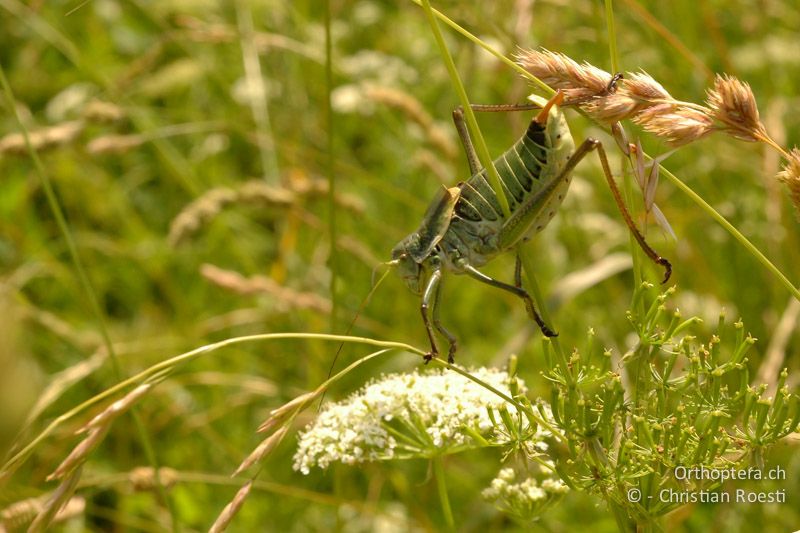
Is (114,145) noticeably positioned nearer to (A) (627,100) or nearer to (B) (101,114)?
(B) (101,114)

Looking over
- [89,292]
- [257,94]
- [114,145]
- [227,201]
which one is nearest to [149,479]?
[89,292]

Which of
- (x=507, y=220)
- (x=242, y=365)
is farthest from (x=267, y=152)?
(x=507, y=220)

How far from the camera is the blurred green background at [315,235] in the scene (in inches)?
116

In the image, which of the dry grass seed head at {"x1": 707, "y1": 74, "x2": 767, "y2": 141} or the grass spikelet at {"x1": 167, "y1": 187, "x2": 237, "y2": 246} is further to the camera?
the grass spikelet at {"x1": 167, "y1": 187, "x2": 237, "y2": 246}

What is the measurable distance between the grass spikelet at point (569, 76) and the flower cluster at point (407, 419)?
0.51 m

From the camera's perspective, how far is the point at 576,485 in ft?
4.34

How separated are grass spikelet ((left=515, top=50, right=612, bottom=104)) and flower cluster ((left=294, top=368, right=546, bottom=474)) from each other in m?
0.51

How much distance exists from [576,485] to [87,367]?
171cm

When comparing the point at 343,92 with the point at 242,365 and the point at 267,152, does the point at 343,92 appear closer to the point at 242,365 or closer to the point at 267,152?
the point at 267,152

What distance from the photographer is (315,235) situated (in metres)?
3.95

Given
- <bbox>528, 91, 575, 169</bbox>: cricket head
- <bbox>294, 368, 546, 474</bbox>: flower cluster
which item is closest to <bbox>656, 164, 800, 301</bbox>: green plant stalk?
<bbox>528, 91, 575, 169</bbox>: cricket head

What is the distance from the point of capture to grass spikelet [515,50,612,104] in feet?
4.09

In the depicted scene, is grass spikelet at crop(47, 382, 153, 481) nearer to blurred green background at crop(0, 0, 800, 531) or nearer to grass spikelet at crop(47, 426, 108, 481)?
grass spikelet at crop(47, 426, 108, 481)

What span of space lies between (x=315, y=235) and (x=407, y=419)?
2445 millimetres
